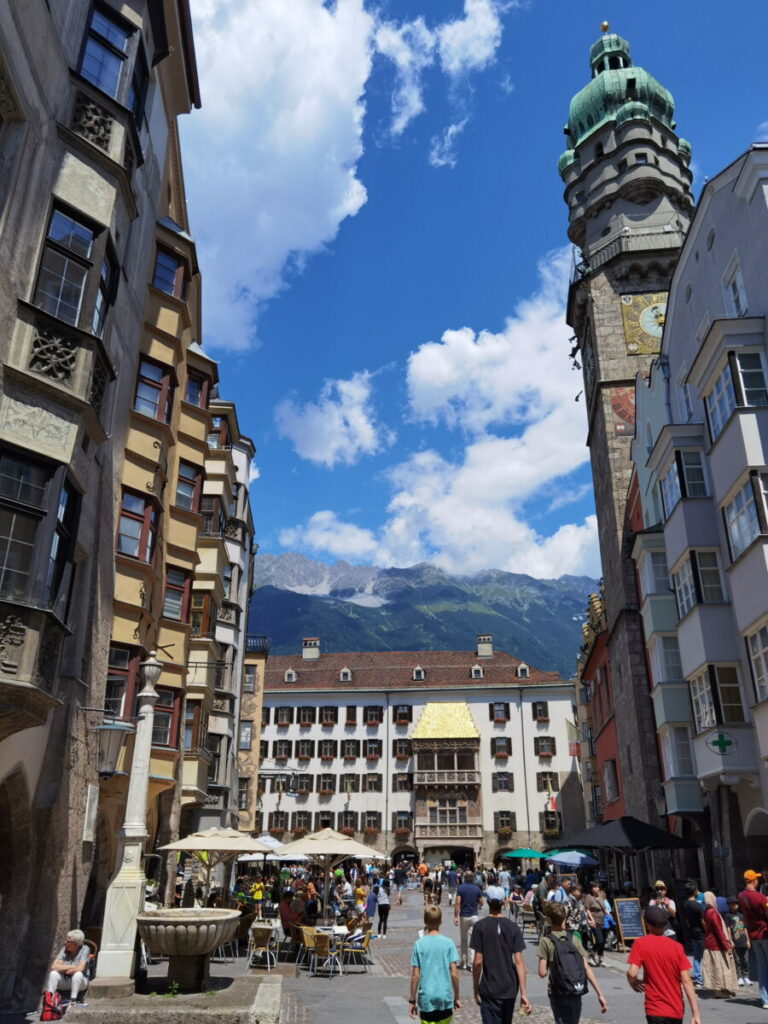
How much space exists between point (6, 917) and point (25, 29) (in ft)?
46.3

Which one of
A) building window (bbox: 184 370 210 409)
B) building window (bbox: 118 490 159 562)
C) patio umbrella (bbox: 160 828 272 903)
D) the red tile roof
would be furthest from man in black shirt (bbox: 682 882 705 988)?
the red tile roof

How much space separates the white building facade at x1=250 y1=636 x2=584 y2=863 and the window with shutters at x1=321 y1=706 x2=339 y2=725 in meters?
0.09

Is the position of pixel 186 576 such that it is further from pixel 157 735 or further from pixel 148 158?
pixel 148 158

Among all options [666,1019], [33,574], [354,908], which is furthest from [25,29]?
[354,908]

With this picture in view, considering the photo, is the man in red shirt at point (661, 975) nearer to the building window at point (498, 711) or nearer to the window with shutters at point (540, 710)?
the window with shutters at point (540, 710)

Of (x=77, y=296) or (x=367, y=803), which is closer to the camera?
(x=77, y=296)

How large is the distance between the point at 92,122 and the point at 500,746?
6207 centimetres

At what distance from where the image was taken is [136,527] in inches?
762

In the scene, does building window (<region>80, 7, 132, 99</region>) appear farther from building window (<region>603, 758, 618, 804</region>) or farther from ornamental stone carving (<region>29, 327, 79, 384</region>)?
building window (<region>603, 758, 618, 804</region>)

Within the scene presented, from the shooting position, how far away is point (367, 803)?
222ft

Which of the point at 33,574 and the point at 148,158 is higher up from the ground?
the point at 148,158

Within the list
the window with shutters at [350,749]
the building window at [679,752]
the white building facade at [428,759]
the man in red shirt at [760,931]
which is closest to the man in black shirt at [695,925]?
the man in red shirt at [760,931]

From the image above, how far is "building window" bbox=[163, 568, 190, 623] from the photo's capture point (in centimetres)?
2298

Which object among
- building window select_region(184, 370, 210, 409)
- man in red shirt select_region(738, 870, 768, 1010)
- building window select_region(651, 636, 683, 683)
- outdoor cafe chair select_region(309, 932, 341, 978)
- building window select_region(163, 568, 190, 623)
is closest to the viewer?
man in red shirt select_region(738, 870, 768, 1010)
